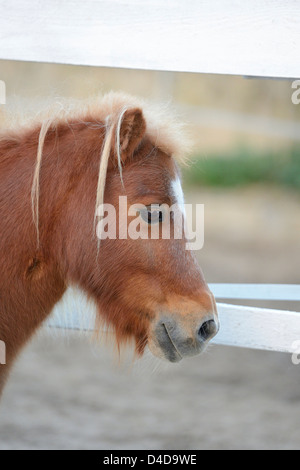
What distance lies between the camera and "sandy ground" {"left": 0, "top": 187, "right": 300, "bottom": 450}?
162 inches

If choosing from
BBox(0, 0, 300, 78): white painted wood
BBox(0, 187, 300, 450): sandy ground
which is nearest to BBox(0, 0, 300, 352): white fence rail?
BBox(0, 0, 300, 78): white painted wood

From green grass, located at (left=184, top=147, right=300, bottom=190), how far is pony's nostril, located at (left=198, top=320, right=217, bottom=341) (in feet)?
32.5

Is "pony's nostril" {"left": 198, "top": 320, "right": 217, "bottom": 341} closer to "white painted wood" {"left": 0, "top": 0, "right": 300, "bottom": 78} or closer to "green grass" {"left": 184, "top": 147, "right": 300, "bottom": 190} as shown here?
"white painted wood" {"left": 0, "top": 0, "right": 300, "bottom": 78}

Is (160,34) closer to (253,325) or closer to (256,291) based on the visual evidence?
(253,325)

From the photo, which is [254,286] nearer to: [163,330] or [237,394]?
[163,330]

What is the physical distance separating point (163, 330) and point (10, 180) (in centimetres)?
74

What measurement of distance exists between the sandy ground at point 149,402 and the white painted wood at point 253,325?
1.13m

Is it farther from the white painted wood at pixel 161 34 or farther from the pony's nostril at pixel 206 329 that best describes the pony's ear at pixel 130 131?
the pony's nostril at pixel 206 329

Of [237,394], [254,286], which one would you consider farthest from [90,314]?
[237,394]

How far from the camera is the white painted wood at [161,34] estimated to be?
2082 millimetres

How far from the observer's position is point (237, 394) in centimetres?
495

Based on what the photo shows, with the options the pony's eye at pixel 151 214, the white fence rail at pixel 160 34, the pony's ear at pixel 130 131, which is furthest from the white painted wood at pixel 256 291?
the white fence rail at pixel 160 34

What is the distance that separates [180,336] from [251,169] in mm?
10603

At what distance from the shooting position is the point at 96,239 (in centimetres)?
211
